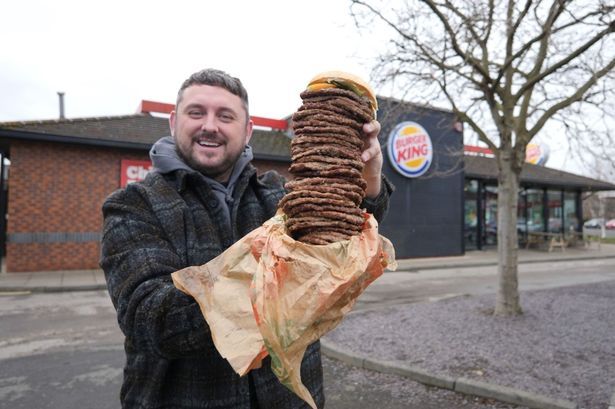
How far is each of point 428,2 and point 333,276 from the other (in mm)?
5717

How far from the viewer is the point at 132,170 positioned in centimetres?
1345

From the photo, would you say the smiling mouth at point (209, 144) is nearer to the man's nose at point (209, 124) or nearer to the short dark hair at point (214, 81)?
the man's nose at point (209, 124)

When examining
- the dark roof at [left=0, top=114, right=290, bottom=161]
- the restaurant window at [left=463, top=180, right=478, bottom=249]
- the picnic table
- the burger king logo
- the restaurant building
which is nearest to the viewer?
the dark roof at [left=0, top=114, right=290, bottom=161]

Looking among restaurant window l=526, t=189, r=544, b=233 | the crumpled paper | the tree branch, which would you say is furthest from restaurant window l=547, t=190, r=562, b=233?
the crumpled paper

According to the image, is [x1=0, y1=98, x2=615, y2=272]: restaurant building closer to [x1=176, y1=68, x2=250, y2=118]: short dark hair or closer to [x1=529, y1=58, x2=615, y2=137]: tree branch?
[x1=529, y1=58, x2=615, y2=137]: tree branch

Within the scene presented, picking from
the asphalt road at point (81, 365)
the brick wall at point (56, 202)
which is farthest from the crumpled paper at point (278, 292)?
the brick wall at point (56, 202)

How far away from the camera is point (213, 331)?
4.12 feet

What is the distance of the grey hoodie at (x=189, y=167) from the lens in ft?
6.17

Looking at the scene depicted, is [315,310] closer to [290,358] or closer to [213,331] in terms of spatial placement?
[290,358]

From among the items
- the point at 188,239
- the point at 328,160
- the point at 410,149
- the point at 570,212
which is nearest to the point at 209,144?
the point at 188,239

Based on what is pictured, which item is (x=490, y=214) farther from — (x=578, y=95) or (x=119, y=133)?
(x=119, y=133)

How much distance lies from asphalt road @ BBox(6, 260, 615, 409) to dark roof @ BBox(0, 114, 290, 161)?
479 centimetres

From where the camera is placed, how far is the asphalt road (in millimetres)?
4301

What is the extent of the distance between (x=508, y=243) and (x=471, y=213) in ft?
52.0
